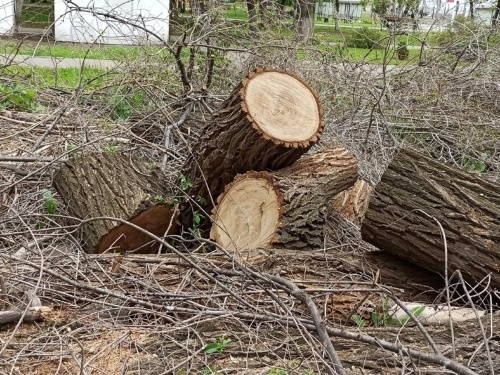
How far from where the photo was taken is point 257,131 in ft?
13.6

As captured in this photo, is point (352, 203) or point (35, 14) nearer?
point (352, 203)

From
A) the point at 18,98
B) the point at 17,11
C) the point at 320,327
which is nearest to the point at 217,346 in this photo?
the point at 320,327

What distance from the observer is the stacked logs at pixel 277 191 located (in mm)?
3633

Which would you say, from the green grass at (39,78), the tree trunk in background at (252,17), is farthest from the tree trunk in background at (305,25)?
the green grass at (39,78)

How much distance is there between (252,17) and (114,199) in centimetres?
387

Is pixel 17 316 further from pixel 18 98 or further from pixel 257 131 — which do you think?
pixel 18 98

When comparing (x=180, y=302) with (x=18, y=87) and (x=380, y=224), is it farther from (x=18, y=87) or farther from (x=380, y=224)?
(x=18, y=87)

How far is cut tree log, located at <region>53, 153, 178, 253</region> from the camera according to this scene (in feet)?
13.9

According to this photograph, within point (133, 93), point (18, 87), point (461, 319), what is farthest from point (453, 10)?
point (461, 319)

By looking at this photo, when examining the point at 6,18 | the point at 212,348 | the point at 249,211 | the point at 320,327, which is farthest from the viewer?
the point at 6,18

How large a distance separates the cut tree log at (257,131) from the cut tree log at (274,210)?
16 centimetres

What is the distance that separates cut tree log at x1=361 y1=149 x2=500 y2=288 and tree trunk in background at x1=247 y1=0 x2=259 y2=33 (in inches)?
154

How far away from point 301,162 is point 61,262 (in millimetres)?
1850

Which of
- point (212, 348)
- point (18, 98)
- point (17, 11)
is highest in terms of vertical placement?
point (17, 11)
